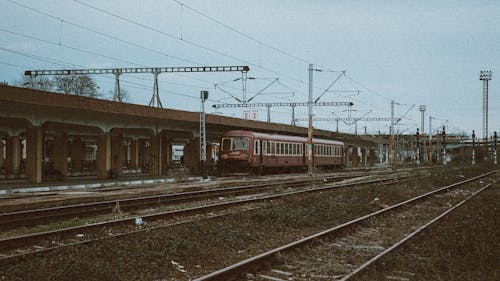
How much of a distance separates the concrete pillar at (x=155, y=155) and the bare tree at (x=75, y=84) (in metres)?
18.7

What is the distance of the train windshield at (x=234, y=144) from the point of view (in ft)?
108

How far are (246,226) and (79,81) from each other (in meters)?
44.8

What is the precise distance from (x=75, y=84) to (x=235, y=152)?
A: 2587cm

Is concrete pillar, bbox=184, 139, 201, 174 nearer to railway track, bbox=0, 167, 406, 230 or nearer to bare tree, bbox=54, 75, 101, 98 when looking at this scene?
bare tree, bbox=54, 75, 101, 98

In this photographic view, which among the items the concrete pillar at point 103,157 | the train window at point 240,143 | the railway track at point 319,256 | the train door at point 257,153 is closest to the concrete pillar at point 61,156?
the concrete pillar at point 103,157

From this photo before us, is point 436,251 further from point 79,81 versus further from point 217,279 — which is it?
point 79,81

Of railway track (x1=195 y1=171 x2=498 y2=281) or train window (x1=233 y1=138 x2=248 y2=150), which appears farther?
train window (x1=233 y1=138 x2=248 y2=150)

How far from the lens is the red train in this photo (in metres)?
32.9

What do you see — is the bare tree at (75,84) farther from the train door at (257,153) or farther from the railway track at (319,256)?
the railway track at (319,256)

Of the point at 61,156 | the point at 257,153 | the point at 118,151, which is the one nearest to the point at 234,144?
the point at 257,153

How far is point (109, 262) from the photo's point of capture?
7441mm

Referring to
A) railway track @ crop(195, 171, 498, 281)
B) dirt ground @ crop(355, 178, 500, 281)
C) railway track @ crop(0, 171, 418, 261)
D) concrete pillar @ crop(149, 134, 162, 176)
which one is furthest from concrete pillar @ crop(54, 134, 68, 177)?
dirt ground @ crop(355, 178, 500, 281)

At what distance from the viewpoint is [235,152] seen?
109 feet

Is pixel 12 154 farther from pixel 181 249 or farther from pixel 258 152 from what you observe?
pixel 181 249
